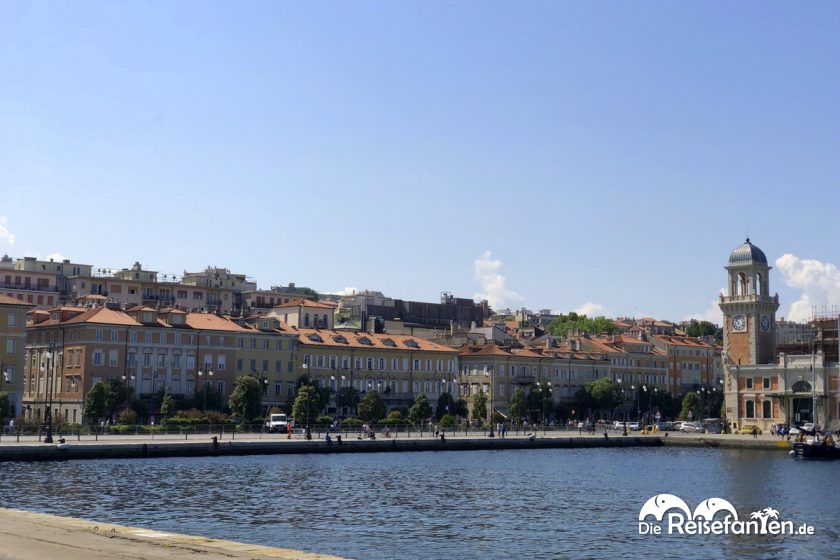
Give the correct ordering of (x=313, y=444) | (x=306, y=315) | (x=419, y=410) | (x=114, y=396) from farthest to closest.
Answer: (x=306, y=315), (x=419, y=410), (x=114, y=396), (x=313, y=444)

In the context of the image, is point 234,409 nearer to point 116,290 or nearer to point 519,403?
point 519,403

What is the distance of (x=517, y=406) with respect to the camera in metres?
138

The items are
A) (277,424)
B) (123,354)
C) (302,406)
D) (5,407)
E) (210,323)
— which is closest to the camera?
(5,407)

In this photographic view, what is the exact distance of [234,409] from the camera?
361ft

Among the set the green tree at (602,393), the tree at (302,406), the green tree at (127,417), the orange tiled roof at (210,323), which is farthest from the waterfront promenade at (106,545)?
the green tree at (602,393)

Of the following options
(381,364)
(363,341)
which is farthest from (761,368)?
(363,341)

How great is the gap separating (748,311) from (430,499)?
3659 inches

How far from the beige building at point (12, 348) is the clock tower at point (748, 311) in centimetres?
8488

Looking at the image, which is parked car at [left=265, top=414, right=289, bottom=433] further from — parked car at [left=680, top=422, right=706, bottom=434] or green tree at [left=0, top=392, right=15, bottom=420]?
parked car at [left=680, top=422, right=706, bottom=434]

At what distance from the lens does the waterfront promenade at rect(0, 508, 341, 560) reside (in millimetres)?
24141

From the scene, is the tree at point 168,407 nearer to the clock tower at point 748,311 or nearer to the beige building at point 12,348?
the beige building at point 12,348

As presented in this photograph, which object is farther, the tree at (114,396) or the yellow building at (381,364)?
the yellow building at (381,364)

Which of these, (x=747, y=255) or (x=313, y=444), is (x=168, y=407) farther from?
(x=747, y=255)

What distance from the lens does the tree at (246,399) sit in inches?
4309
